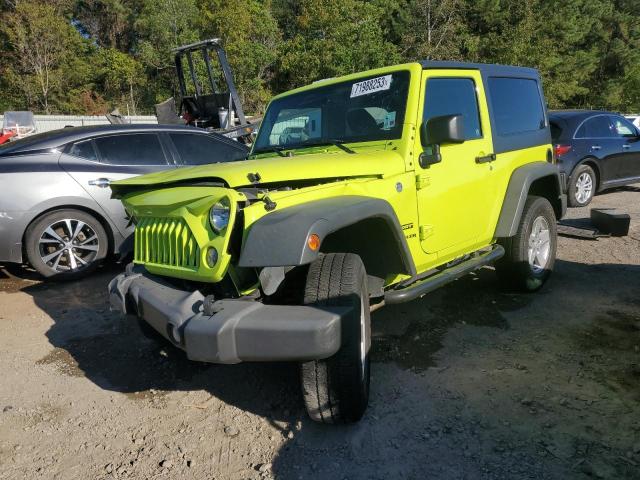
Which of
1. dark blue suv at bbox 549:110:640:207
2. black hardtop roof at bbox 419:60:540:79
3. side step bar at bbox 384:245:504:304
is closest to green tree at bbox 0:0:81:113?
dark blue suv at bbox 549:110:640:207

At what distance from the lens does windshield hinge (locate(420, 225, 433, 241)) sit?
3.43m

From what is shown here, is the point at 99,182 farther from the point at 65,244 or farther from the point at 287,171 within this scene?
the point at 287,171

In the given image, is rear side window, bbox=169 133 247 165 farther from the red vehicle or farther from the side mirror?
the red vehicle

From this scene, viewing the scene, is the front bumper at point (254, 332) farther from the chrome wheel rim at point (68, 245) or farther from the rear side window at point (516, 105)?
the chrome wheel rim at point (68, 245)

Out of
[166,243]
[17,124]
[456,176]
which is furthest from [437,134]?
[17,124]

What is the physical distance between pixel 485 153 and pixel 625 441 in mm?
2273

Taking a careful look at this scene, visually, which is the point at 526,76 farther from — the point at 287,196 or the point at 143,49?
the point at 143,49

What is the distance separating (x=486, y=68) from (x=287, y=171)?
94.1 inches

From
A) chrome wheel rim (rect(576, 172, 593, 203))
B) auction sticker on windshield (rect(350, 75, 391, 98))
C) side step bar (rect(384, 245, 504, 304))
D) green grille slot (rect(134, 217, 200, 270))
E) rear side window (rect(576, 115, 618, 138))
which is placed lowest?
chrome wheel rim (rect(576, 172, 593, 203))

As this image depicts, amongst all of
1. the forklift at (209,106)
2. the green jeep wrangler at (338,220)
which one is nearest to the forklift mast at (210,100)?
the forklift at (209,106)

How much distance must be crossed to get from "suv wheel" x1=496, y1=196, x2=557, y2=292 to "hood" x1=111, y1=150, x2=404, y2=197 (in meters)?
1.72

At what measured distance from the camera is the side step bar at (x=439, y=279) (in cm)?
318

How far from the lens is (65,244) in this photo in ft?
18.0

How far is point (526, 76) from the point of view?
487cm
